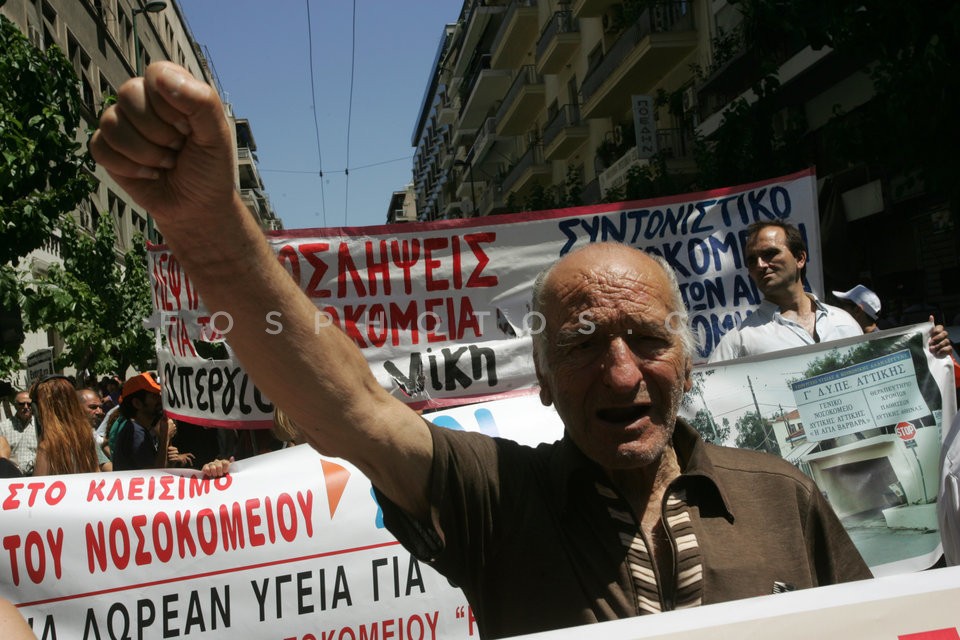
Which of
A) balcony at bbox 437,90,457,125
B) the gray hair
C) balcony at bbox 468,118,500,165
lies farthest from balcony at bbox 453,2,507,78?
the gray hair

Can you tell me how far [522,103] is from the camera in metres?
38.2

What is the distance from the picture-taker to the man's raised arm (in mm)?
1199

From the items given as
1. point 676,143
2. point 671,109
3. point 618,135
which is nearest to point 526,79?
point 618,135

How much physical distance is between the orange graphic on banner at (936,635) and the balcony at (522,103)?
36.2 m

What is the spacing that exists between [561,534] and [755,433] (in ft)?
7.56

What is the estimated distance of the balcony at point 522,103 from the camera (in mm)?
36938

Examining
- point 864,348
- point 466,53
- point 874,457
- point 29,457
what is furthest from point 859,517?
point 466,53

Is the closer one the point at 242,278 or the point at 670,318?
the point at 242,278

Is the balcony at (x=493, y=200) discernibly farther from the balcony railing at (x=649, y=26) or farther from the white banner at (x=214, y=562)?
the white banner at (x=214, y=562)

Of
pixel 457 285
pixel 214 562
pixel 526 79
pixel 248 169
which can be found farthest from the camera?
pixel 248 169

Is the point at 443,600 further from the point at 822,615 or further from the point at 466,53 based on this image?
the point at 466,53

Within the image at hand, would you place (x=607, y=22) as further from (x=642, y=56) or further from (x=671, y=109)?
(x=671, y=109)

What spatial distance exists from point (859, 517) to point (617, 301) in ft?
7.88

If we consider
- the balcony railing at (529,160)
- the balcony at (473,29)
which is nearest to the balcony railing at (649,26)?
the balcony railing at (529,160)
